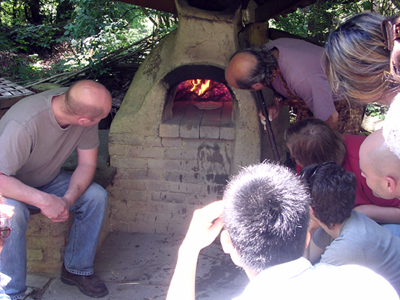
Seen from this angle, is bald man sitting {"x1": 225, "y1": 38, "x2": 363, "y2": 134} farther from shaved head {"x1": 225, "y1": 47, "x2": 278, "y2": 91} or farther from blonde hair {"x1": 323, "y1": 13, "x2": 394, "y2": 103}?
blonde hair {"x1": 323, "y1": 13, "x2": 394, "y2": 103}

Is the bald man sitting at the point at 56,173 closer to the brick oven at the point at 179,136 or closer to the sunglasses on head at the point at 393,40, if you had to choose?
the brick oven at the point at 179,136

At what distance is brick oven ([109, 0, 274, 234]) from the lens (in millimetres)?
3111

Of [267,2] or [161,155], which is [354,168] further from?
[267,2]

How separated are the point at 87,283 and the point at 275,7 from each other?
3.36 meters

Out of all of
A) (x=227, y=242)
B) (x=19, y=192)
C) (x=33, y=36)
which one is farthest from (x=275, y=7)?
(x=33, y=36)

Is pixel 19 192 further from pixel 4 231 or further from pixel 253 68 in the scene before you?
pixel 253 68

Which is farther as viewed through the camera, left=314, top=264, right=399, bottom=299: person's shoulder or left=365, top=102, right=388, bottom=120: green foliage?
left=365, top=102, right=388, bottom=120: green foliage

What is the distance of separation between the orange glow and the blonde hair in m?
2.51

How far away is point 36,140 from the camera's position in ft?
7.82

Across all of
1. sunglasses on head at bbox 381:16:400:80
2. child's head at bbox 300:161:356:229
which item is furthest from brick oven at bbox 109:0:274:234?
sunglasses on head at bbox 381:16:400:80

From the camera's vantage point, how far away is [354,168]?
2.17 meters

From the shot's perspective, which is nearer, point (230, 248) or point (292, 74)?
point (230, 248)

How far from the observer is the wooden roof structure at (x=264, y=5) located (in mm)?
3621

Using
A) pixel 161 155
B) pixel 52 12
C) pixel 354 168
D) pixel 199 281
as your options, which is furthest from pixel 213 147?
pixel 52 12
